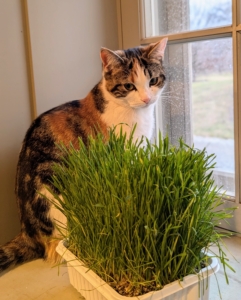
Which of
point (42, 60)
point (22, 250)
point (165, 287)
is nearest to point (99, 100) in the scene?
point (42, 60)

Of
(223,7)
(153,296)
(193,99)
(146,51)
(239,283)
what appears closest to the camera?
(153,296)

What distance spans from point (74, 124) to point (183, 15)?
47 cm

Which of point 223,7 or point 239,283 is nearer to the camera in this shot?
point 239,283

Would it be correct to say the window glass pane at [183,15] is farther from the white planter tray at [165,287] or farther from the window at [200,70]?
the white planter tray at [165,287]

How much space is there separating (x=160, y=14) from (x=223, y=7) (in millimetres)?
254

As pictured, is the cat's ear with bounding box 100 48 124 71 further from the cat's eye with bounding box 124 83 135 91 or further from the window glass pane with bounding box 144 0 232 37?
the window glass pane with bounding box 144 0 232 37

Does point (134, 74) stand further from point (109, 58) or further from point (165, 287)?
point (165, 287)

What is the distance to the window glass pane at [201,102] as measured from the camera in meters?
1.13

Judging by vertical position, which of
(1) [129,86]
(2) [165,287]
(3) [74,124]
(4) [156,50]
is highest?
(4) [156,50]


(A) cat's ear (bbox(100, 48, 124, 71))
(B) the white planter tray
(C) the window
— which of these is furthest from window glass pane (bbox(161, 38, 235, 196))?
(B) the white planter tray

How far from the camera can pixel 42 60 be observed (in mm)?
1191

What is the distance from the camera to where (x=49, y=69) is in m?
1.21

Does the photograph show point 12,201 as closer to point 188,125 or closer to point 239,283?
point 188,125

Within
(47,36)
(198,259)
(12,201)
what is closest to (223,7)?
(47,36)
